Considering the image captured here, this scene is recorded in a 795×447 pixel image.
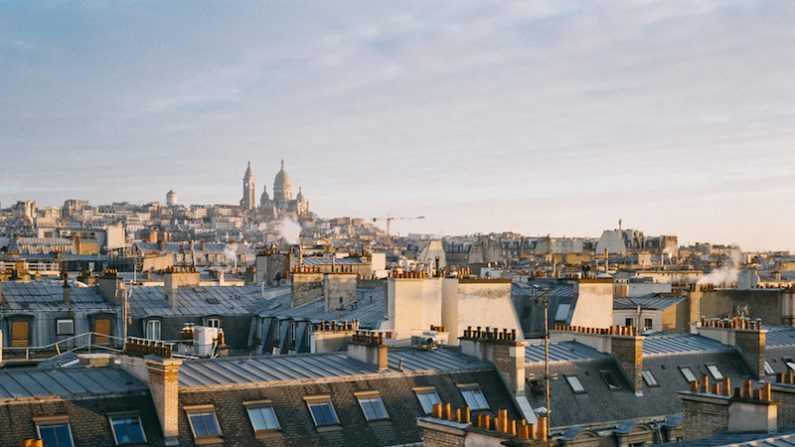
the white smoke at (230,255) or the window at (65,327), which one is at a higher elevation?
the white smoke at (230,255)

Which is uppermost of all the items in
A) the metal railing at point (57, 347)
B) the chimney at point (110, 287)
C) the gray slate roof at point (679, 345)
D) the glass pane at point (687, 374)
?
the chimney at point (110, 287)

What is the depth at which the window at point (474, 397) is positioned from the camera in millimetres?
24062

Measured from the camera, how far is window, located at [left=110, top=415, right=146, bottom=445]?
64.0ft

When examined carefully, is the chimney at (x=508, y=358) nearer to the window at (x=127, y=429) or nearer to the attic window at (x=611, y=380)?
the attic window at (x=611, y=380)

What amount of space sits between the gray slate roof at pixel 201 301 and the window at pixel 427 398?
1982 centimetres

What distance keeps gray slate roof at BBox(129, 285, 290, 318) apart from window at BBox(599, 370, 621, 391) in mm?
19514

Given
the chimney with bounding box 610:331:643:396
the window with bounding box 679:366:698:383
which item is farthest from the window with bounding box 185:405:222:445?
the window with bounding box 679:366:698:383

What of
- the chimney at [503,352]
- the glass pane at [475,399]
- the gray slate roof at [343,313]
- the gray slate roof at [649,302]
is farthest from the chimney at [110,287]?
the glass pane at [475,399]

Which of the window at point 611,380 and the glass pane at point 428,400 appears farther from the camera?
the window at point 611,380

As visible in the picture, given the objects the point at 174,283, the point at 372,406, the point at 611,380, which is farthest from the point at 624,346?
the point at 174,283

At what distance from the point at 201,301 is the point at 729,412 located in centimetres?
2908

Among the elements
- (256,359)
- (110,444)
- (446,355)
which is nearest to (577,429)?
(446,355)

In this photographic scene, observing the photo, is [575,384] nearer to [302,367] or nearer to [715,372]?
[715,372]

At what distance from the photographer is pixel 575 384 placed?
2625 centimetres
